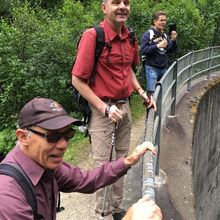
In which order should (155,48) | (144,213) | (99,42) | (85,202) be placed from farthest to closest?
(155,48), (85,202), (99,42), (144,213)

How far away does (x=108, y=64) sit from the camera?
10.7 feet

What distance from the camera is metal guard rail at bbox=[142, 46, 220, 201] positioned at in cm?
254

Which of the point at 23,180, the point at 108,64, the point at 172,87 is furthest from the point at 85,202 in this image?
the point at 23,180

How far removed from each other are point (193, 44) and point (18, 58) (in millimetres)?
4747

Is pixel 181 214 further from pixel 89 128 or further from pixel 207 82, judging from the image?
pixel 207 82

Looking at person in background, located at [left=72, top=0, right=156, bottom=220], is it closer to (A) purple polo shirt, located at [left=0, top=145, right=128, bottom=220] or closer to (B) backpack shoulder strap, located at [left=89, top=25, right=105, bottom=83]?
(B) backpack shoulder strap, located at [left=89, top=25, right=105, bottom=83]

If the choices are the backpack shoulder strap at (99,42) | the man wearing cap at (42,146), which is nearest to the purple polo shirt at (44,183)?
the man wearing cap at (42,146)

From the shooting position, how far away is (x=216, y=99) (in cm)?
873

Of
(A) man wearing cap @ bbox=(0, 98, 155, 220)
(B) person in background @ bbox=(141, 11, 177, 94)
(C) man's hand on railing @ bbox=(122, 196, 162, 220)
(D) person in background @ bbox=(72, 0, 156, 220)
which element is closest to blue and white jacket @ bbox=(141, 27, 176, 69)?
(B) person in background @ bbox=(141, 11, 177, 94)

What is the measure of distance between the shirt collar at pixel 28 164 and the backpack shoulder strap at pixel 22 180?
0.05 metres

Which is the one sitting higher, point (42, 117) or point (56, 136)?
point (42, 117)

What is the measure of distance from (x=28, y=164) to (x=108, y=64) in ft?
4.56

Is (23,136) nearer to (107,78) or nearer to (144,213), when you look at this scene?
(144,213)

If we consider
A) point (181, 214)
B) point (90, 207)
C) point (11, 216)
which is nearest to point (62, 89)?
point (90, 207)
